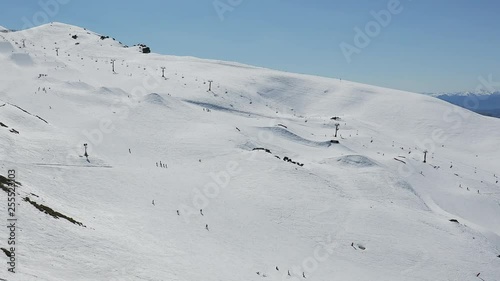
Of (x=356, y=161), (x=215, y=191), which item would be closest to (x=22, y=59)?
(x=215, y=191)

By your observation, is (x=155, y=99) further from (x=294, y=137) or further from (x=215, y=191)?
(x=215, y=191)

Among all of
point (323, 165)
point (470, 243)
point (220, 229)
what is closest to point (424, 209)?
point (470, 243)

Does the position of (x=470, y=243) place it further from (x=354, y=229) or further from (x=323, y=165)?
(x=323, y=165)

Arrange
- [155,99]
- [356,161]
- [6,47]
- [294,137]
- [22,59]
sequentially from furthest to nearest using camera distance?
[6,47]
[22,59]
[155,99]
[294,137]
[356,161]

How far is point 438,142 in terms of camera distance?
68.9 m

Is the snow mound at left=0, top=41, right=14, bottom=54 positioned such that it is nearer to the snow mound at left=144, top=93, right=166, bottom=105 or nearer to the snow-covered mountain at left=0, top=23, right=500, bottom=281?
the snow-covered mountain at left=0, top=23, right=500, bottom=281

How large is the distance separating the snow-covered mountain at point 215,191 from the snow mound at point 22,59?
0.32 m

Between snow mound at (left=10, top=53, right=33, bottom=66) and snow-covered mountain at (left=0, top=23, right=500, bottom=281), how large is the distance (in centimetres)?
32

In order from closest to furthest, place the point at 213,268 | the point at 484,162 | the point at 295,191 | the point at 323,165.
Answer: the point at 213,268 < the point at 295,191 < the point at 323,165 < the point at 484,162

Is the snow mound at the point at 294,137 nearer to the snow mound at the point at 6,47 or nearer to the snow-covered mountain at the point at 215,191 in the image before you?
the snow-covered mountain at the point at 215,191

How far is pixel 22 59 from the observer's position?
65062mm

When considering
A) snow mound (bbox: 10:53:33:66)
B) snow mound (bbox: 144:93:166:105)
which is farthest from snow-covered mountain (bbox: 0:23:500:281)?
snow mound (bbox: 10:53:33:66)

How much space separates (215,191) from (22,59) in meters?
53.0

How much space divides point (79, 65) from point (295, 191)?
2338 inches
